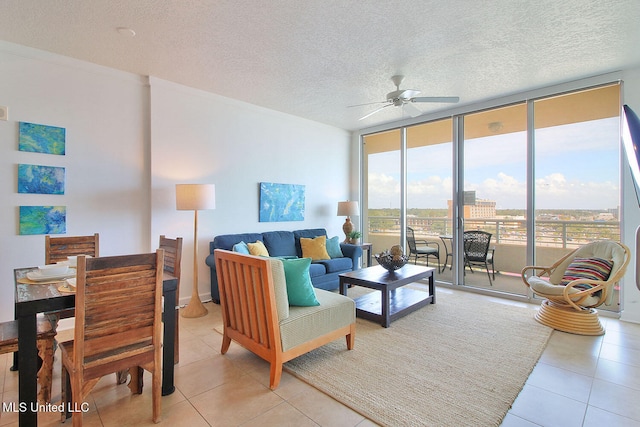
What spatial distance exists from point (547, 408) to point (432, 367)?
729 mm

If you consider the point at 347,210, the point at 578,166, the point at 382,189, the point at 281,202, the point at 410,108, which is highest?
the point at 410,108

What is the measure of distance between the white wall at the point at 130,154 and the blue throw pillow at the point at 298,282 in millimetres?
2177

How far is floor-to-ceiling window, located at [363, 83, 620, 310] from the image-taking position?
3955 millimetres

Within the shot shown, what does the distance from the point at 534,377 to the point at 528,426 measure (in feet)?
2.11

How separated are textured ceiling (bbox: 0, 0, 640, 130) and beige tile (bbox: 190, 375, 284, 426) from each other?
2774 millimetres

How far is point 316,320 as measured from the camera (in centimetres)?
241

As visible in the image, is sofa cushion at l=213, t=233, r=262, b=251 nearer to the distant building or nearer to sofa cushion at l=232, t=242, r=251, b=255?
sofa cushion at l=232, t=242, r=251, b=255

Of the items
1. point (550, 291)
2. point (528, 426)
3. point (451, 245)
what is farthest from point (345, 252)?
point (528, 426)

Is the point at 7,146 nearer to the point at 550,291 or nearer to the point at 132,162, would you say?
the point at 132,162

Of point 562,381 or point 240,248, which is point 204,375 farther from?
point 562,381

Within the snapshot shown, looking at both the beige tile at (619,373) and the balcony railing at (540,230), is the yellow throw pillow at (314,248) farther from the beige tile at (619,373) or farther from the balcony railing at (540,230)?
the beige tile at (619,373)

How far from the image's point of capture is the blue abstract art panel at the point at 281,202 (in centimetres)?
484

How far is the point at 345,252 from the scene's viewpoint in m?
4.99

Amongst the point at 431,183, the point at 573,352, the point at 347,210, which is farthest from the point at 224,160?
the point at 573,352
